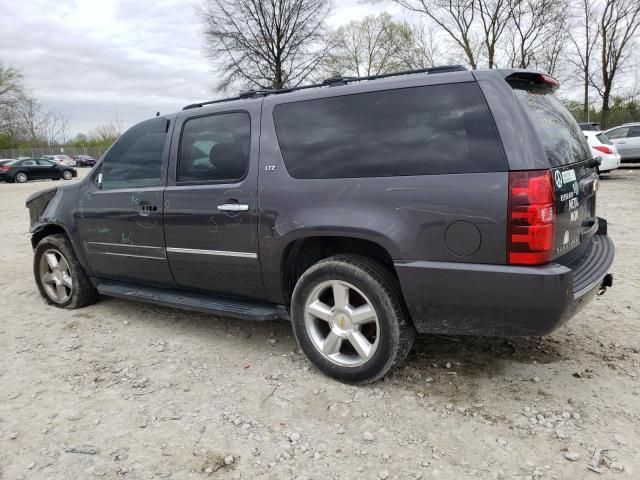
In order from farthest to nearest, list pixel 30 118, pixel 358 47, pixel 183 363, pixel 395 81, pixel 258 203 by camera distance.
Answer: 1. pixel 30 118
2. pixel 358 47
3. pixel 183 363
4. pixel 258 203
5. pixel 395 81

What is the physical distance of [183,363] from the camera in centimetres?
336

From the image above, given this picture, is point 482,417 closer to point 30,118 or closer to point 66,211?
point 66,211

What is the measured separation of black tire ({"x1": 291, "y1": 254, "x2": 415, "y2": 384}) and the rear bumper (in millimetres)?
108

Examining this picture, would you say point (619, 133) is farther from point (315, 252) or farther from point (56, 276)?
point (56, 276)

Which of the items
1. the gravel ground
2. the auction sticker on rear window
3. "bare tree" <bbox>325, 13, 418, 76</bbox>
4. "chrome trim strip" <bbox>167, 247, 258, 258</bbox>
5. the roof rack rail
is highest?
"bare tree" <bbox>325, 13, 418, 76</bbox>

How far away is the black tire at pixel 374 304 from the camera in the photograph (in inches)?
107

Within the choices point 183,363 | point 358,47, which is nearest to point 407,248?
point 183,363

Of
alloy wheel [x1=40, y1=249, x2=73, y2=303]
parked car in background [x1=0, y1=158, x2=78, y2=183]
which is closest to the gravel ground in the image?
alloy wheel [x1=40, y1=249, x2=73, y2=303]

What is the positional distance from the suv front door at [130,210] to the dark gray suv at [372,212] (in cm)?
2

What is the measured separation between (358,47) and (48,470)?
36301 mm

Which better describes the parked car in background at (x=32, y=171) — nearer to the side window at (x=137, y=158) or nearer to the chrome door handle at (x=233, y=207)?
the side window at (x=137, y=158)

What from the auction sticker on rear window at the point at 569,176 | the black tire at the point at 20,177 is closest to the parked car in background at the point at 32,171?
the black tire at the point at 20,177

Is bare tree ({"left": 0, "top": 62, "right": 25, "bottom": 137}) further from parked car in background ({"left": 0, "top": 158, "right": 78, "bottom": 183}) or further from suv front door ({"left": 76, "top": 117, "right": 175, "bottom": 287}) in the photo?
suv front door ({"left": 76, "top": 117, "right": 175, "bottom": 287})

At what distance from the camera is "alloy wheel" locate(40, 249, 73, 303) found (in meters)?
4.57
